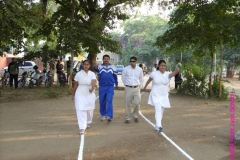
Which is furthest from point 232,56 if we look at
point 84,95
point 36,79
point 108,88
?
point 84,95

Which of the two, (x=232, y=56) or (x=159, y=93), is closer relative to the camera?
(x=159, y=93)

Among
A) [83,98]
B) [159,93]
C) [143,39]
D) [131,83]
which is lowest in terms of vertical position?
[83,98]

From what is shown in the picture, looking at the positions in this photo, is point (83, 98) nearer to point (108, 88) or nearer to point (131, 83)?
point (108, 88)

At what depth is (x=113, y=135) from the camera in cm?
709

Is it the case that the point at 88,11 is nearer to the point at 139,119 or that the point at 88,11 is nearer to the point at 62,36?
the point at 62,36

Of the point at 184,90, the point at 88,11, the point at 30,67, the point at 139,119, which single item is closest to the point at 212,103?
the point at 184,90

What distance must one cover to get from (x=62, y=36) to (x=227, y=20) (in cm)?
707

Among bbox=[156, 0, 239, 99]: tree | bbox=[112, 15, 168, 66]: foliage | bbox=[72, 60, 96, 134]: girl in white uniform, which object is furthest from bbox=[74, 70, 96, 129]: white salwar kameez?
bbox=[112, 15, 168, 66]: foliage

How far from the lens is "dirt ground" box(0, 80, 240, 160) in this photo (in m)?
5.70

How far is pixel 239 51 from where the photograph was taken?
38094 millimetres

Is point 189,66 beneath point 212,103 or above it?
above

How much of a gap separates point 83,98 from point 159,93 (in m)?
1.84

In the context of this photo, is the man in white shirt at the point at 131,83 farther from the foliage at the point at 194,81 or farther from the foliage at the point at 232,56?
the foliage at the point at 232,56

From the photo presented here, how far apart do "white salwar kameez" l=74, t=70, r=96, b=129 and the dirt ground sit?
40 cm
